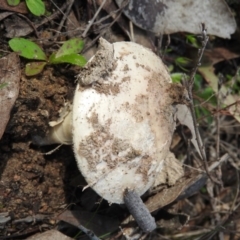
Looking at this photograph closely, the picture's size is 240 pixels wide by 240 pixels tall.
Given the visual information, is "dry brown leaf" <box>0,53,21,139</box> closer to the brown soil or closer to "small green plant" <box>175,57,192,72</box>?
the brown soil

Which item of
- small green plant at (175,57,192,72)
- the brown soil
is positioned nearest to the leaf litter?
the brown soil

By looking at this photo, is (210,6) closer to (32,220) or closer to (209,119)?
(209,119)

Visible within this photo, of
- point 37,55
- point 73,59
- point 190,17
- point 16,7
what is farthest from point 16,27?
point 190,17

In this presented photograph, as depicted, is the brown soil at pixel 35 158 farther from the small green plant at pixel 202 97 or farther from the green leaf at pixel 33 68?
the small green plant at pixel 202 97

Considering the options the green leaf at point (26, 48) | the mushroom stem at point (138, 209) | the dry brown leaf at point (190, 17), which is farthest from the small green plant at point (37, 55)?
the mushroom stem at point (138, 209)

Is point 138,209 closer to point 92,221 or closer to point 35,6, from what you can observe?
point 92,221

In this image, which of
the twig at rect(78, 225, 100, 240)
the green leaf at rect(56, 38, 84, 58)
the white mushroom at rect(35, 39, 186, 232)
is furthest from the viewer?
the twig at rect(78, 225, 100, 240)
